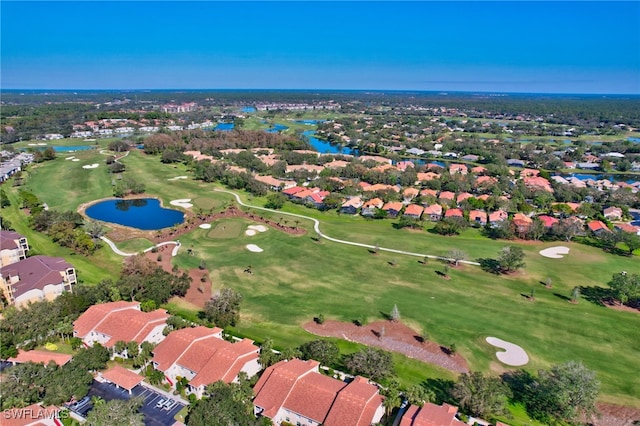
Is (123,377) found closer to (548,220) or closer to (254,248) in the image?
(254,248)

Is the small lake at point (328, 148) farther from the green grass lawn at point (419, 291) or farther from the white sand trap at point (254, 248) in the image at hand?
the white sand trap at point (254, 248)

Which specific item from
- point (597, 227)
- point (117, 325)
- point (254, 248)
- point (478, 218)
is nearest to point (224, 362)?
point (117, 325)

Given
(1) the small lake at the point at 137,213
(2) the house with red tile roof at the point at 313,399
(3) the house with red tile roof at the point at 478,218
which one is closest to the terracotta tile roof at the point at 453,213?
(3) the house with red tile roof at the point at 478,218

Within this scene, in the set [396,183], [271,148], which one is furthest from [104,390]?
[271,148]

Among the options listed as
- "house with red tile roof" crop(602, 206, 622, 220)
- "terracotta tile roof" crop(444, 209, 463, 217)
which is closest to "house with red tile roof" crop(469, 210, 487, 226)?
"terracotta tile roof" crop(444, 209, 463, 217)

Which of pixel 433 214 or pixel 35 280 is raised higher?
pixel 35 280

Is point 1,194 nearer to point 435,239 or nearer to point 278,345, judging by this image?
point 278,345
